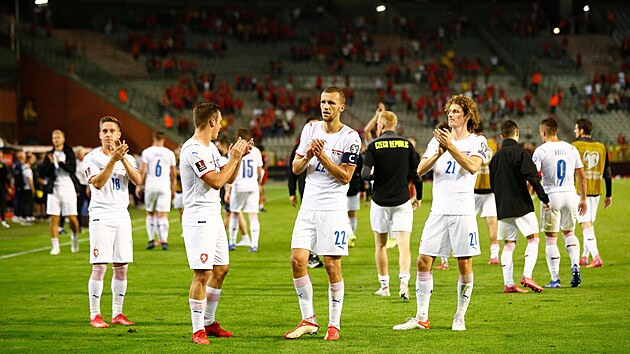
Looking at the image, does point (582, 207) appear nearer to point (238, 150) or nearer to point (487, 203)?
point (487, 203)

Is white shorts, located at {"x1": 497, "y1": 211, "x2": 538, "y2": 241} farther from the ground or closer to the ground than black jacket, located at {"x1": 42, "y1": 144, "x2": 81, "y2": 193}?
closer to the ground

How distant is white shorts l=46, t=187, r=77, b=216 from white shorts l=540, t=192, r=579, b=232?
29.1 ft

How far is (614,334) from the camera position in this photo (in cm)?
945

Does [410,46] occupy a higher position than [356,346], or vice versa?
[410,46]

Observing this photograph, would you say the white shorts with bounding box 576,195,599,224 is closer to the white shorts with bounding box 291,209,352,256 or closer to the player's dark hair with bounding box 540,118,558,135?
the player's dark hair with bounding box 540,118,558,135

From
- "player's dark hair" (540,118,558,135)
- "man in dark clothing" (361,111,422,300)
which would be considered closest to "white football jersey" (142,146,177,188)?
"man in dark clothing" (361,111,422,300)

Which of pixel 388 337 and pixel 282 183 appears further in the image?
pixel 282 183

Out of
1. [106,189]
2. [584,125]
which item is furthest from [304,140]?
[584,125]

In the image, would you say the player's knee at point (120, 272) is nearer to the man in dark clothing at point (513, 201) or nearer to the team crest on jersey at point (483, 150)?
the team crest on jersey at point (483, 150)

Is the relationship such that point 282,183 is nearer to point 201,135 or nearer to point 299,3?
point 299,3

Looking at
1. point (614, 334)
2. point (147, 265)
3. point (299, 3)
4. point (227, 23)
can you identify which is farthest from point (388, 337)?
point (299, 3)

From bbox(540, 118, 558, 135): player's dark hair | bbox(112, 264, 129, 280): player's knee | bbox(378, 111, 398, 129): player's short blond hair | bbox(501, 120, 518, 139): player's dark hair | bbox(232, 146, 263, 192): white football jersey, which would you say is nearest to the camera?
bbox(112, 264, 129, 280): player's knee

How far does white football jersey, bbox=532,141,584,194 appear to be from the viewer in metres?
13.0

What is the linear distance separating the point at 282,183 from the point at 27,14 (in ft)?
55.2
